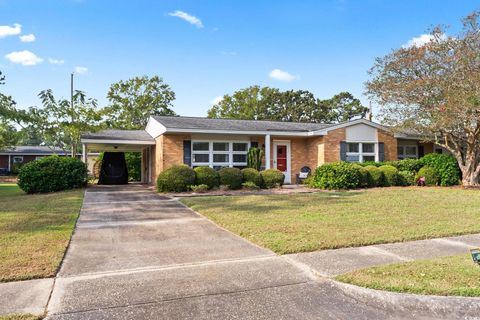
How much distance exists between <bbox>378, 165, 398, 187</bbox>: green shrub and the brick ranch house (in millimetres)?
2316

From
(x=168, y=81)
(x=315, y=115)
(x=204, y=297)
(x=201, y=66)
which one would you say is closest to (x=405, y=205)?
(x=204, y=297)

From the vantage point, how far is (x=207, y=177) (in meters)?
14.7

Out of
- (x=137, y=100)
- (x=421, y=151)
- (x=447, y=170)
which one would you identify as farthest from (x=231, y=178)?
(x=137, y=100)

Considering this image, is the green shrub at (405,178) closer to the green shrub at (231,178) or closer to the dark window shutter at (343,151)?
the dark window shutter at (343,151)

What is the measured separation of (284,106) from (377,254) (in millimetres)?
43965

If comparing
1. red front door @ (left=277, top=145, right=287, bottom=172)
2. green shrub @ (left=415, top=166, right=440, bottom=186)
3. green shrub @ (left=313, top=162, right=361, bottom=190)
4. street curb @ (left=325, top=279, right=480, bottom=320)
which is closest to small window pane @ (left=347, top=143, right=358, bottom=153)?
green shrub @ (left=313, top=162, right=361, bottom=190)

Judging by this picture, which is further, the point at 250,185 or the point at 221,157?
the point at 221,157

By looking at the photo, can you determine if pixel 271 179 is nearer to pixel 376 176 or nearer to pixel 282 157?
pixel 282 157

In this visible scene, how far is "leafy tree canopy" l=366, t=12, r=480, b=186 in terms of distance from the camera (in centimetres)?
1397

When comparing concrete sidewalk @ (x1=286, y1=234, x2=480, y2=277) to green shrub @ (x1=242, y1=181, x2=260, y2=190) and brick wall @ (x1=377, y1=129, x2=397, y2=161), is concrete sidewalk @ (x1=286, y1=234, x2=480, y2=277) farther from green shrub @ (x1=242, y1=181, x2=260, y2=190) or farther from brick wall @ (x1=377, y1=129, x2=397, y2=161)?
brick wall @ (x1=377, y1=129, x2=397, y2=161)

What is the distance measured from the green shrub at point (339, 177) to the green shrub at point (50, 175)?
11.3 m

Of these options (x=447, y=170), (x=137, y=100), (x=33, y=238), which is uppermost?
(x=137, y=100)

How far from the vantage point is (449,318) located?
11.0ft

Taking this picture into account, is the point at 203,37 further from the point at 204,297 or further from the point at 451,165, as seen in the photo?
the point at 204,297
